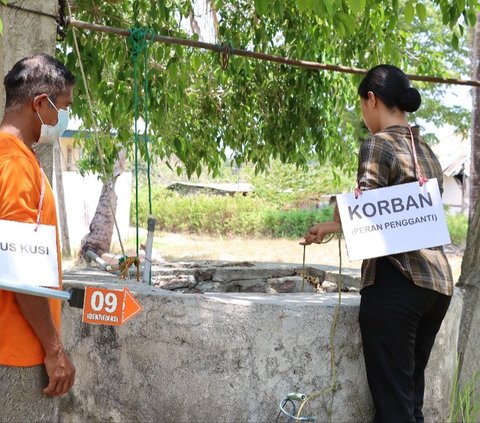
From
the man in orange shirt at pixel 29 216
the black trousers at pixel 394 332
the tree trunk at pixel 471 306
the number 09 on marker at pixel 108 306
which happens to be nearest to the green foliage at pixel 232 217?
the tree trunk at pixel 471 306

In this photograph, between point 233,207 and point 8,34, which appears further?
point 233,207

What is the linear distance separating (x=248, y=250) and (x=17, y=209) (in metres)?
16.4

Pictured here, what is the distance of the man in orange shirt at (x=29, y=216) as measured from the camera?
218cm

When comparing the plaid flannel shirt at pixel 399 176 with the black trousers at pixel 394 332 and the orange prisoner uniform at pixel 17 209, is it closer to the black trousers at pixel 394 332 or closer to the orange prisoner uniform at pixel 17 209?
the black trousers at pixel 394 332

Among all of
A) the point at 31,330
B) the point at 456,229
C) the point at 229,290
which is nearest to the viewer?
the point at 31,330

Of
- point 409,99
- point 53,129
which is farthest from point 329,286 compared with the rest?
point 53,129

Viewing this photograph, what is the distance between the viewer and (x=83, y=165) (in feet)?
35.7

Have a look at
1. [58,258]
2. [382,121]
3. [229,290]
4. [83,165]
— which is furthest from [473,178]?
[58,258]

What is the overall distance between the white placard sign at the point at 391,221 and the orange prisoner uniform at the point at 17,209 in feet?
4.22

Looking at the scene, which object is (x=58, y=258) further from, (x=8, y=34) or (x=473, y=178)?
(x=473, y=178)

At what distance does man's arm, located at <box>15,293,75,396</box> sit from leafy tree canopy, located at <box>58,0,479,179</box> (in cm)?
262

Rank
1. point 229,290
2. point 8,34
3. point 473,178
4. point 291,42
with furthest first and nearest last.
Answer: point 473,178, point 291,42, point 229,290, point 8,34

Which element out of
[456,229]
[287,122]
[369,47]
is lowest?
[456,229]

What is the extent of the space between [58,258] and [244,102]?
4586mm
